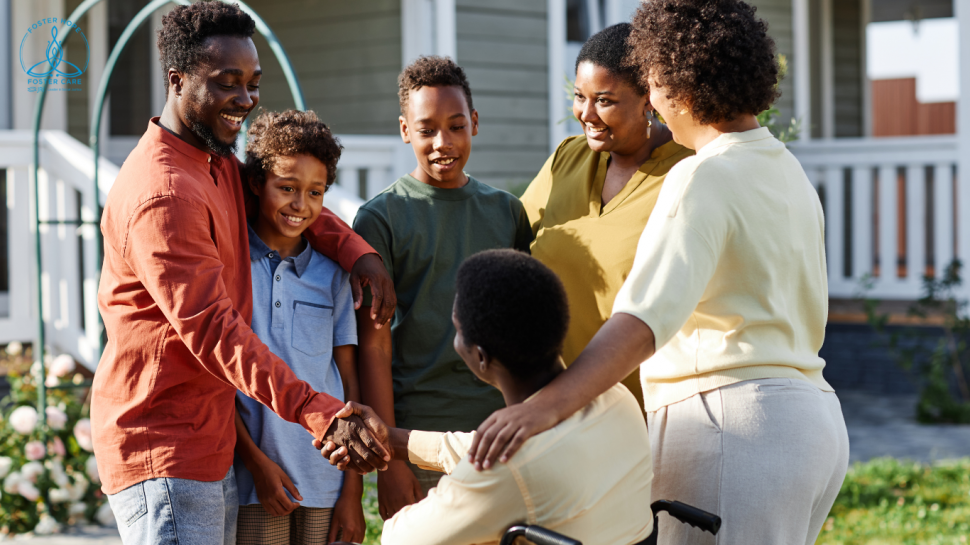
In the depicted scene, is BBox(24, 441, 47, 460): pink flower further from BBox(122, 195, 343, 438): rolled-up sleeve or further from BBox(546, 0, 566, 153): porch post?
BBox(546, 0, 566, 153): porch post

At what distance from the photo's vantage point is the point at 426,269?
2449mm

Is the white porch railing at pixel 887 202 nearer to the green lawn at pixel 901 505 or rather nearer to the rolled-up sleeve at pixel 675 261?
the green lawn at pixel 901 505

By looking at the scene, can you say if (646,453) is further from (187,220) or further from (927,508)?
(927,508)

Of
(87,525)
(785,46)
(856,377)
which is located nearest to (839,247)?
(856,377)

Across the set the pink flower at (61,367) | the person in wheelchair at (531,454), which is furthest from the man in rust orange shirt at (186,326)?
the pink flower at (61,367)

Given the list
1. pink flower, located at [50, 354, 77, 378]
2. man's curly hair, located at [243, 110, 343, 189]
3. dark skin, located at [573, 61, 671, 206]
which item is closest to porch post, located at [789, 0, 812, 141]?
pink flower, located at [50, 354, 77, 378]

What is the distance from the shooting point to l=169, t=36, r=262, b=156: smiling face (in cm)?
207

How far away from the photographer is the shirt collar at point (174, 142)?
2.04m

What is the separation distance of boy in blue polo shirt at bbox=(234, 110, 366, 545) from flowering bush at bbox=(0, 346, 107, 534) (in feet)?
7.90

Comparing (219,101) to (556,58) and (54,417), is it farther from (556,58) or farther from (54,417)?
(556,58)

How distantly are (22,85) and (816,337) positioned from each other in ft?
19.5

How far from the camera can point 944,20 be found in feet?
46.5

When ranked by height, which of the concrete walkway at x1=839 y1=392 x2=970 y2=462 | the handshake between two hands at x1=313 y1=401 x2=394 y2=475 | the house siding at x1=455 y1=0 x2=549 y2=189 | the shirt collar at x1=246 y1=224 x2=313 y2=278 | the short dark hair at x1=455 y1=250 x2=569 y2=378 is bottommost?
the concrete walkway at x1=839 y1=392 x2=970 y2=462

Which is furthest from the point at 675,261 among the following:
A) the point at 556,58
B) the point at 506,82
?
the point at 556,58
